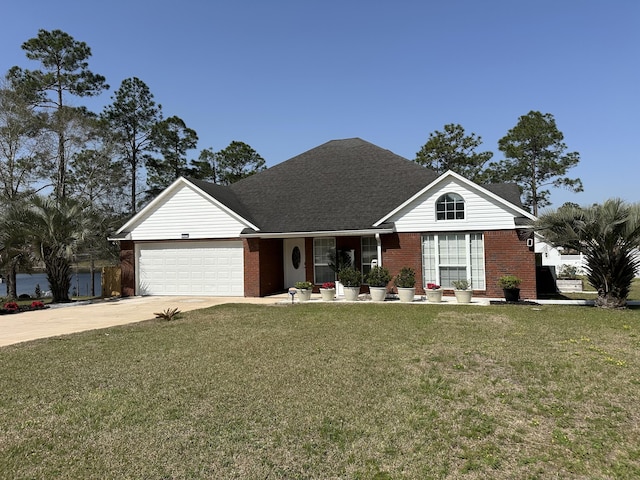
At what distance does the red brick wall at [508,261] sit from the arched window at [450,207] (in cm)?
135

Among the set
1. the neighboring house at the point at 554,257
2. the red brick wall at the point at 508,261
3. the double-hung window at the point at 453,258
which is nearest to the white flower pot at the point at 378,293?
the double-hung window at the point at 453,258

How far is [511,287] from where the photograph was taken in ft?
46.8

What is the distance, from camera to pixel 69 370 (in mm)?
6680

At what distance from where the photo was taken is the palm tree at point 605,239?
12117 mm

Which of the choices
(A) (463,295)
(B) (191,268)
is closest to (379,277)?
(A) (463,295)

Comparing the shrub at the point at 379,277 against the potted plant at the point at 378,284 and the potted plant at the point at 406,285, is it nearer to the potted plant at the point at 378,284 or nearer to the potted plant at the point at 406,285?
the potted plant at the point at 378,284

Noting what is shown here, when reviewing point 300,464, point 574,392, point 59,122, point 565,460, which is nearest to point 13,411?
point 300,464

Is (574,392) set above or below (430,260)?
below

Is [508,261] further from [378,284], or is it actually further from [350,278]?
[350,278]

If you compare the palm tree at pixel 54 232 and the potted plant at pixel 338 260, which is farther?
the potted plant at pixel 338 260

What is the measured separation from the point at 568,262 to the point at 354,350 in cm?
2810

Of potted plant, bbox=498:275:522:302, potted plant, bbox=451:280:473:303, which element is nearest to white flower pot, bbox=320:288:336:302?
potted plant, bbox=451:280:473:303

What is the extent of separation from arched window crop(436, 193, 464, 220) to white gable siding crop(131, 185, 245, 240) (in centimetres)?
861

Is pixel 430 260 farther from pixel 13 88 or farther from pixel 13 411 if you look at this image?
pixel 13 88
